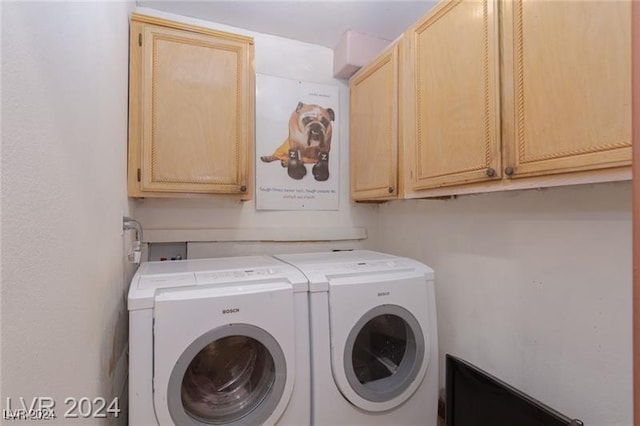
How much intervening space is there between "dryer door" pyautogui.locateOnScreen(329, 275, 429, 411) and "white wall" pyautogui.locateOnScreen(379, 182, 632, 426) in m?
0.31

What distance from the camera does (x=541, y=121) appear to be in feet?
3.26

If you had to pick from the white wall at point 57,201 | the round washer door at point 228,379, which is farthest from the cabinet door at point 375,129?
the white wall at point 57,201

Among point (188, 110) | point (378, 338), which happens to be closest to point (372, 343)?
point (378, 338)

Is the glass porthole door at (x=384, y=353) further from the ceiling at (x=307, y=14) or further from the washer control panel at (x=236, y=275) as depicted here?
the ceiling at (x=307, y=14)

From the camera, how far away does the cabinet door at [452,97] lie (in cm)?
116

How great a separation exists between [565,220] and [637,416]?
0.88m

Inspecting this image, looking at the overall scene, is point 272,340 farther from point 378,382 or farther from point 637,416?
point 637,416

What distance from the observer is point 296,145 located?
2.15m

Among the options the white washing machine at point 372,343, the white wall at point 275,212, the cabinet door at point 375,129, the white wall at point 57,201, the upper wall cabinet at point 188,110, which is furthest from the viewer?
the white wall at point 275,212

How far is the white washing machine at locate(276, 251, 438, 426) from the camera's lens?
4.25 feet

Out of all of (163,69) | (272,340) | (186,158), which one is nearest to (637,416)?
(272,340)

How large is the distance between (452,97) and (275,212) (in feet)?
4.10

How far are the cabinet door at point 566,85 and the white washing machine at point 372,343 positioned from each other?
0.70m

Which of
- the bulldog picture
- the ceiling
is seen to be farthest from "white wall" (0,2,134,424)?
the bulldog picture
